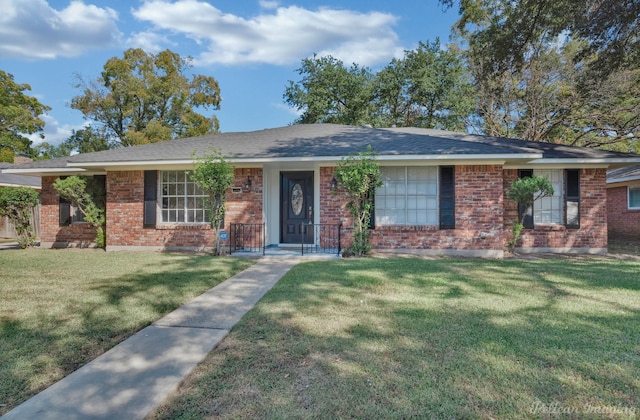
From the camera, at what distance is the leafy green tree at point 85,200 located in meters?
10.5

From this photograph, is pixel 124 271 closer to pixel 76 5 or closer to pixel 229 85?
pixel 76 5

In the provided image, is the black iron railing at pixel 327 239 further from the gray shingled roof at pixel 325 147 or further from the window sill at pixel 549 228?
the window sill at pixel 549 228

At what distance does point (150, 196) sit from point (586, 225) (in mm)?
12353

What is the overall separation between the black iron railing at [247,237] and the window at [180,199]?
1063 mm

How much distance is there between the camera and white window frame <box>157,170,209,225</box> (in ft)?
34.5

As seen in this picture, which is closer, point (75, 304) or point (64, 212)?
point (75, 304)

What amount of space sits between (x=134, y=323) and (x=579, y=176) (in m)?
11.3

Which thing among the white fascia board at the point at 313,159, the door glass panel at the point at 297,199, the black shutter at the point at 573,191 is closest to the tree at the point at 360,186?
the white fascia board at the point at 313,159

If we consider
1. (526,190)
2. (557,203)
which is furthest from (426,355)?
(557,203)

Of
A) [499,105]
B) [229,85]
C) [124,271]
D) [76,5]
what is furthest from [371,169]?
[229,85]

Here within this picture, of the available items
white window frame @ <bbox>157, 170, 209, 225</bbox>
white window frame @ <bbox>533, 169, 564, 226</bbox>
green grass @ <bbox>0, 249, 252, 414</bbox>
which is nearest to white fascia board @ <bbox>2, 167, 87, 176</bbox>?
white window frame @ <bbox>157, 170, 209, 225</bbox>

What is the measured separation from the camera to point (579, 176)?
32.9 ft

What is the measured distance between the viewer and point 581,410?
220 centimetres

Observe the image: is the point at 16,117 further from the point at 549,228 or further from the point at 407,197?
the point at 549,228
